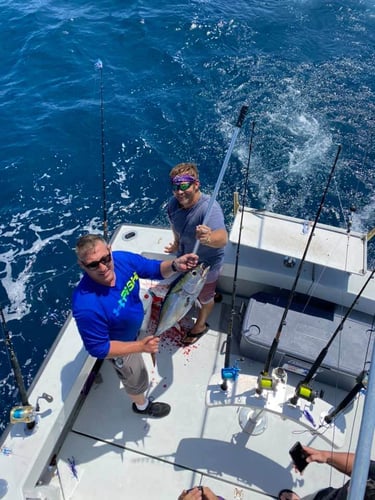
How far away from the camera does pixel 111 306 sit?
233 centimetres

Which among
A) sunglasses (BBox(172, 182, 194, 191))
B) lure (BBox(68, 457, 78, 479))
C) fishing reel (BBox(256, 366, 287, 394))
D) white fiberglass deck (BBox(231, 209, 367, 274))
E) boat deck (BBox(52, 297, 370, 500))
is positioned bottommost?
lure (BBox(68, 457, 78, 479))

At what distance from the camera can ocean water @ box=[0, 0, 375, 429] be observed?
5.82 m

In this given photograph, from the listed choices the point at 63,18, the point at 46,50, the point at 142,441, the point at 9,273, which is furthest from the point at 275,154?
the point at 63,18

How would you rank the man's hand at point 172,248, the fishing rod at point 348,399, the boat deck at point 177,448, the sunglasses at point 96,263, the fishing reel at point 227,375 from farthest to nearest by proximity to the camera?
the man's hand at point 172,248 → the boat deck at point 177,448 → the fishing reel at point 227,375 → the fishing rod at point 348,399 → the sunglasses at point 96,263

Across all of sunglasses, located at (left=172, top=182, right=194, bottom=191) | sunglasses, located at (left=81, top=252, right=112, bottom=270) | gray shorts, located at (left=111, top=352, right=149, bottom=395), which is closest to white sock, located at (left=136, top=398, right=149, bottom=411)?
gray shorts, located at (left=111, top=352, right=149, bottom=395)

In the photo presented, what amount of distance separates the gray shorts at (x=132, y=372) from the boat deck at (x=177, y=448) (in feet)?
1.43

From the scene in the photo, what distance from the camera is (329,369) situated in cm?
317

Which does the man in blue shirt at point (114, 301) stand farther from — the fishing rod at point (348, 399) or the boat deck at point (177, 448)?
the fishing rod at point (348, 399)

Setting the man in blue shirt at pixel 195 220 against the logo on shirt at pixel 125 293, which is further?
the man in blue shirt at pixel 195 220

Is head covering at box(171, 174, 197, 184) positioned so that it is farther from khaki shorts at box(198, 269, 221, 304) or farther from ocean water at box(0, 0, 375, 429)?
ocean water at box(0, 0, 375, 429)

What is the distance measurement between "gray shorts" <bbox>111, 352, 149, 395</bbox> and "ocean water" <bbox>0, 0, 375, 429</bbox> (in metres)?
1.93

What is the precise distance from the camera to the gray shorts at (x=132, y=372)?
8.91ft

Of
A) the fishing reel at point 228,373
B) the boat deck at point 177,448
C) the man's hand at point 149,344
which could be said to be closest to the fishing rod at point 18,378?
the boat deck at point 177,448

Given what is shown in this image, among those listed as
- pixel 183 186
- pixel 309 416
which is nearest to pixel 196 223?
pixel 183 186
